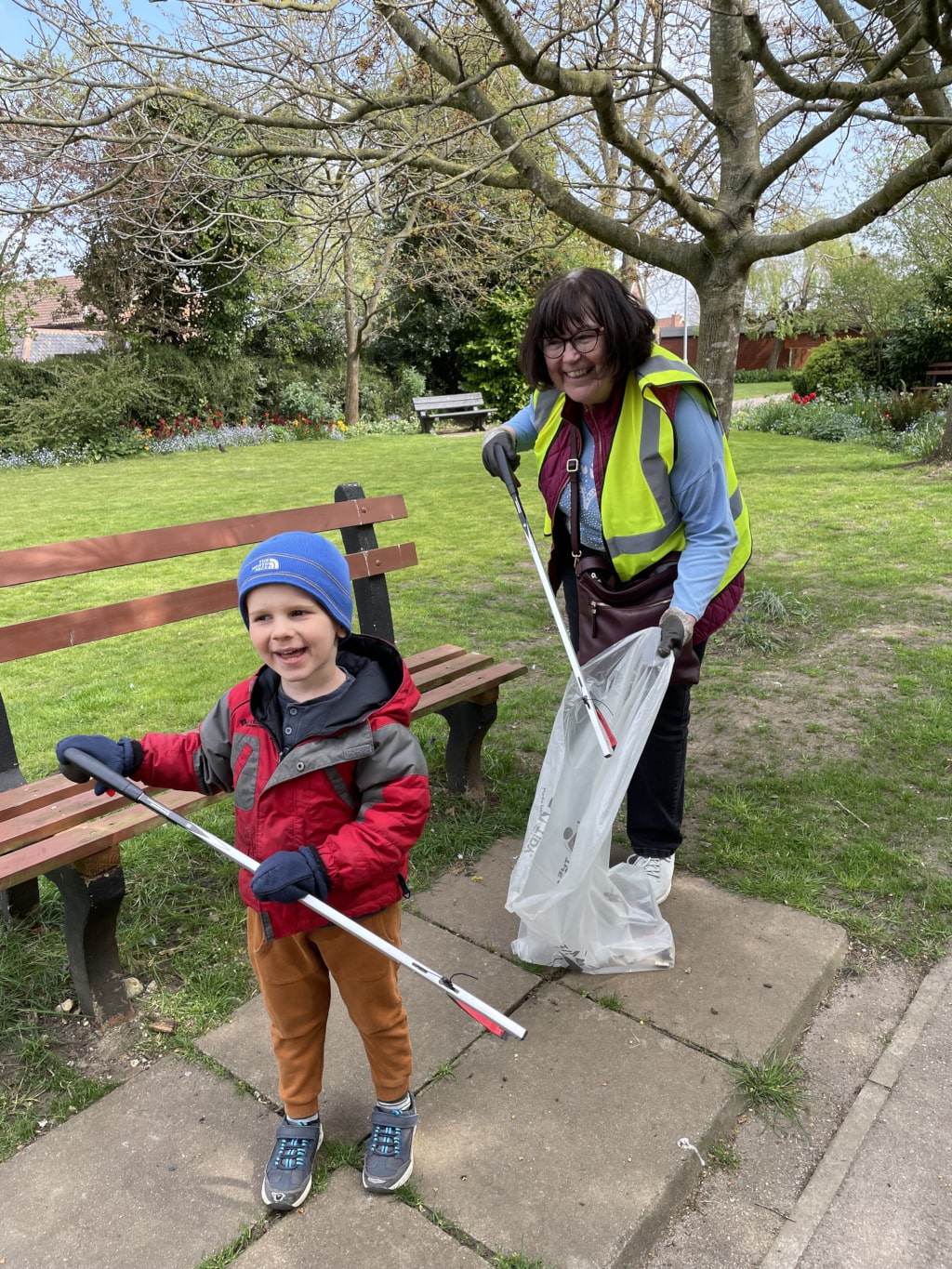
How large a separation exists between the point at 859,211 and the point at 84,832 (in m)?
4.43

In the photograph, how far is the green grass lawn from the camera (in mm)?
2660

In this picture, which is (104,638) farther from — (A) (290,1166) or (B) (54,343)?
(B) (54,343)

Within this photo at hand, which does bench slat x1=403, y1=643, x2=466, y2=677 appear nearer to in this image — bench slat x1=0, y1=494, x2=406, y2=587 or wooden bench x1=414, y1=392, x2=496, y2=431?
bench slat x1=0, y1=494, x2=406, y2=587

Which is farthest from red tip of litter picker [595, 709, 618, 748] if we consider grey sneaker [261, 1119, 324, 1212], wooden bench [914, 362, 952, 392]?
wooden bench [914, 362, 952, 392]

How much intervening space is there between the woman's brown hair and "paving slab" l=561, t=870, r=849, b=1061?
1.68 m

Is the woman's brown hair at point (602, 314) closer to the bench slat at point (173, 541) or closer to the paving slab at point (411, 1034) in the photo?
the bench slat at point (173, 541)

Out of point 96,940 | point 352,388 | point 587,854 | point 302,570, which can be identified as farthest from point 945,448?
point 352,388

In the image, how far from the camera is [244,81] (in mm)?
4297

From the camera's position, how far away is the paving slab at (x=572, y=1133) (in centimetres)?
178

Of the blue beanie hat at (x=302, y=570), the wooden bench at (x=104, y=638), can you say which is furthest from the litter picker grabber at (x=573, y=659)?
the blue beanie hat at (x=302, y=570)

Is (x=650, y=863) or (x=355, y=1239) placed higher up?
(x=650, y=863)

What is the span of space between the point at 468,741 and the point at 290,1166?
5.78 ft

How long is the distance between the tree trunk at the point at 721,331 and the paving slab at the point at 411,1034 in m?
3.42

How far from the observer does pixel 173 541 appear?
9.53 ft
